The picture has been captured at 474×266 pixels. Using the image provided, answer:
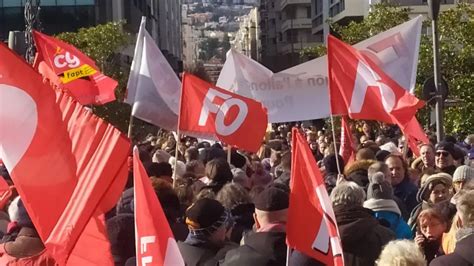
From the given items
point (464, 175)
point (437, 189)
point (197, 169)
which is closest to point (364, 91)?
point (197, 169)

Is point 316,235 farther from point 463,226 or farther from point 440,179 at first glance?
point 440,179

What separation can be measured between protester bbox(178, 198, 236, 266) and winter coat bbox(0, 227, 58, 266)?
0.81 meters

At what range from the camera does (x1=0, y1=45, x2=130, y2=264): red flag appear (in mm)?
4746

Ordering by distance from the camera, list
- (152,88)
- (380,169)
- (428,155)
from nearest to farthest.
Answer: (380,169)
(428,155)
(152,88)

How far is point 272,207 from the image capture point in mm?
5480

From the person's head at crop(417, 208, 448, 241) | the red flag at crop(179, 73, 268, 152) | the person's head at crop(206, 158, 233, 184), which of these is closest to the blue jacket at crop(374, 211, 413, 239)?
the person's head at crop(417, 208, 448, 241)

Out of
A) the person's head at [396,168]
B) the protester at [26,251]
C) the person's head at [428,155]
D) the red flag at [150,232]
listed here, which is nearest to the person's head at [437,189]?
the person's head at [396,168]

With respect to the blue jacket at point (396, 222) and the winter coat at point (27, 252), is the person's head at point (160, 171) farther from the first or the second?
the winter coat at point (27, 252)

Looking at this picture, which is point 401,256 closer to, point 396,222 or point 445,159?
point 396,222

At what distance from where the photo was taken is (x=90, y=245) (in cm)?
502

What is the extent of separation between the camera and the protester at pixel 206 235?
18.5 ft

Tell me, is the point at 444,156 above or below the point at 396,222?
above

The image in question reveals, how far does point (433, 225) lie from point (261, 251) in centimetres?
125

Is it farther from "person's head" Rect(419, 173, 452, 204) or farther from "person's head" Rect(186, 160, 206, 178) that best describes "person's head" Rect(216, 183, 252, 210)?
"person's head" Rect(186, 160, 206, 178)
